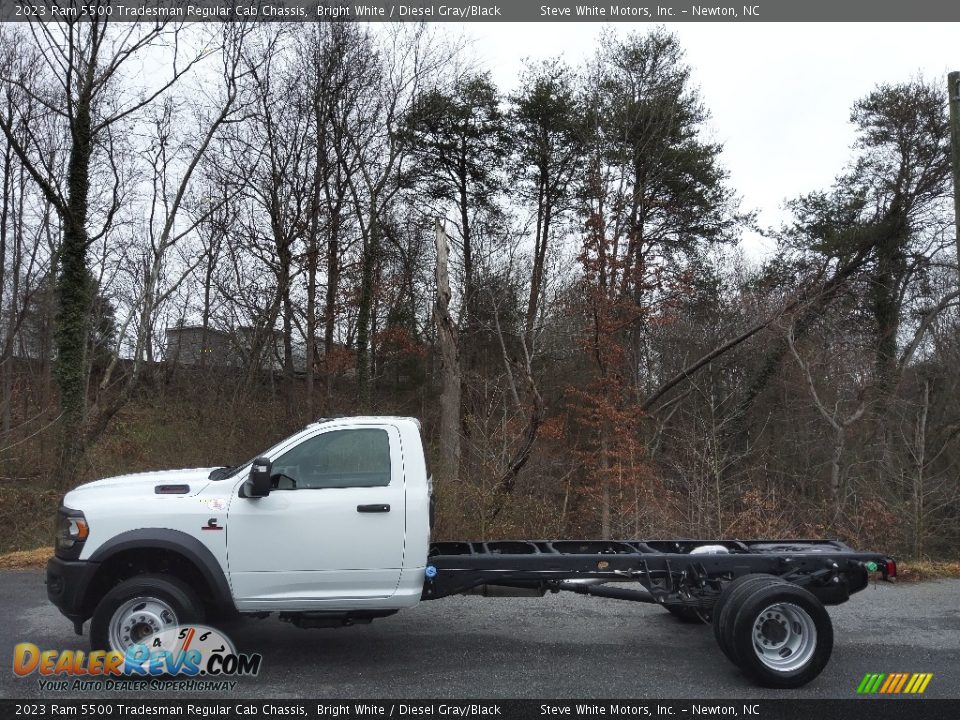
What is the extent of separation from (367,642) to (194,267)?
65.9 feet

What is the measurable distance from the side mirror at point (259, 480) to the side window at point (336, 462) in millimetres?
215

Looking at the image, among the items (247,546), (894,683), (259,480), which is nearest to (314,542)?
(247,546)

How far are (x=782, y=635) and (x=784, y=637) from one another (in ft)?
0.06

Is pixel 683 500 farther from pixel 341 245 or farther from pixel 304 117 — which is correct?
pixel 304 117

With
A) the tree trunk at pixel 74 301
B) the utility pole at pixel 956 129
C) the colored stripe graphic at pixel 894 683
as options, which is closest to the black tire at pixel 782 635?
the colored stripe graphic at pixel 894 683

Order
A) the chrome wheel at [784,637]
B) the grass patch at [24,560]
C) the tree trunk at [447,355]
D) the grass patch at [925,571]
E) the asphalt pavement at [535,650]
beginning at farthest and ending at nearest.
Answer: the tree trunk at [447,355]
the grass patch at [24,560]
the grass patch at [925,571]
the chrome wheel at [784,637]
the asphalt pavement at [535,650]

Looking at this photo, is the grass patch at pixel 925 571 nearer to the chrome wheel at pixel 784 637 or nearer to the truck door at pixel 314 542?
the chrome wheel at pixel 784 637

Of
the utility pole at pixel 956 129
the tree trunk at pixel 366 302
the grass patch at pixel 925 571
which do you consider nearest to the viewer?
the grass patch at pixel 925 571

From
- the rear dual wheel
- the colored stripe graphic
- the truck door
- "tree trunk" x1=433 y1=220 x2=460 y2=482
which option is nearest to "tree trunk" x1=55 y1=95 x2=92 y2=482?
"tree trunk" x1=433 y1=220 x2=460 y2=482

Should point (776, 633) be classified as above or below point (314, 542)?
below

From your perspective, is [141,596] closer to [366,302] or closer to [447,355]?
[447,355]

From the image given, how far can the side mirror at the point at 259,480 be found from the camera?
232 inches

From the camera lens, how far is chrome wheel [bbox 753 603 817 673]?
5.83m

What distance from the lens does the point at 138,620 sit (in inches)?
231
